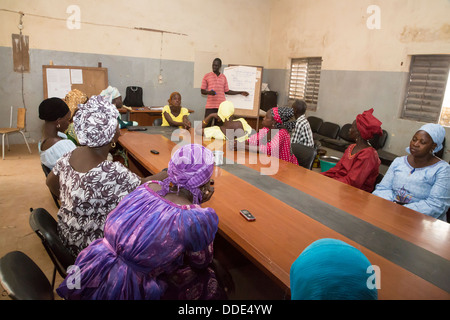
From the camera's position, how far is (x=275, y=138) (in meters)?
3.36

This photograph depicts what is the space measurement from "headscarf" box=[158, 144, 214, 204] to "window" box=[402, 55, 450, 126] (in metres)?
4.97

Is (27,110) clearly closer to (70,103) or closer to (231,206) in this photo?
(70,103)

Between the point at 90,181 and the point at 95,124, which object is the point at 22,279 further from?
the point at 95,124

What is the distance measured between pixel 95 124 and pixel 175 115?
10.7 ft

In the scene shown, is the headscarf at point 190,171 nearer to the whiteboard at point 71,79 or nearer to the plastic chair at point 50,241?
the plastic chair at point 50,241

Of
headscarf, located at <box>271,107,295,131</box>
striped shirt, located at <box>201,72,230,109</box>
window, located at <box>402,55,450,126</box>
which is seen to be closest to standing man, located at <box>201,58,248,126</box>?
striped shirt, located at <box>201,72,230,109</box>

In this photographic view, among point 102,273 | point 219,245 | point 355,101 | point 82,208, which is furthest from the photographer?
point 355,101

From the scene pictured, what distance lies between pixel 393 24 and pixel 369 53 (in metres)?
0.62

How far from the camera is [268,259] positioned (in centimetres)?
146

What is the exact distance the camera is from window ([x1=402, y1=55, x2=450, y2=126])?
15.9 feet

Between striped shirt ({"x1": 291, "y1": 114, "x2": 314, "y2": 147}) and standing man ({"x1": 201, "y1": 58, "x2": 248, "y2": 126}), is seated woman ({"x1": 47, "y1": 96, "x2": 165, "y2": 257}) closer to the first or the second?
striped shirt ({"x1": 291, "y1": 114, "x2": 314, "y2": 147})

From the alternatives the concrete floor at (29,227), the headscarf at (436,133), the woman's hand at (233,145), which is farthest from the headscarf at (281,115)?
the concrete floor at (29,227)

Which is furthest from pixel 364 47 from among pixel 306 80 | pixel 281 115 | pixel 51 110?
pixel 51 110

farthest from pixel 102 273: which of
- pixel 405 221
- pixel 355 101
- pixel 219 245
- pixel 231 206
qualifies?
pixel 355 101
